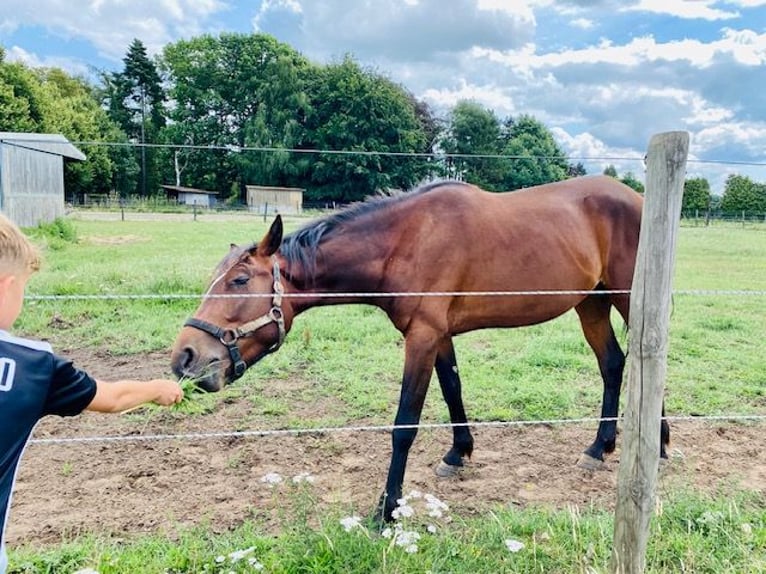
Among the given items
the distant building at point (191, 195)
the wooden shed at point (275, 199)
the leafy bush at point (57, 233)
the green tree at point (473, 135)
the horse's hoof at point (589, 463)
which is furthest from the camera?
the distant building at point (191, 195)

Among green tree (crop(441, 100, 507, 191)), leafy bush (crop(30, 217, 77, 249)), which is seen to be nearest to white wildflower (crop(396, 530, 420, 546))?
green tree (crop(441, 100, 507, 191))

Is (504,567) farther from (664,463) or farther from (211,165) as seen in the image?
(211,165)

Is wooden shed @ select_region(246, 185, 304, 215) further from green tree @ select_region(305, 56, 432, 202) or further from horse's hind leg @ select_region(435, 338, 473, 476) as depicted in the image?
horse's hind leg @ select_region(435, 338, 473, 476)

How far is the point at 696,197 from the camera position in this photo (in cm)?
2231

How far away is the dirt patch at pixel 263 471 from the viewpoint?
2.62m

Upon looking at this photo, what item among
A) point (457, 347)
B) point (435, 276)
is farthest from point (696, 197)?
point (435, 276)

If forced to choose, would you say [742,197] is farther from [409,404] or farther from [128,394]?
[128,394]

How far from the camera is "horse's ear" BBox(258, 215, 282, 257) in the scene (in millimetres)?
2553

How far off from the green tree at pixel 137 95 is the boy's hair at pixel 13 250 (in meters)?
51.3

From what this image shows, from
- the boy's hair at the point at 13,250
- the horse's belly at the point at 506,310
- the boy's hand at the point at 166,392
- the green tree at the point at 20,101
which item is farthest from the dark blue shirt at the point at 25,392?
the green tree at the point at 20,101

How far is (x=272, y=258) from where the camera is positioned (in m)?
2.70

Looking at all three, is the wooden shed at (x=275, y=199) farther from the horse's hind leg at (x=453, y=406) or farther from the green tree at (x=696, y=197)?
the green tree at (x=696, y=197)

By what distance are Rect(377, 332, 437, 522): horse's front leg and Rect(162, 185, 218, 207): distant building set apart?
26228 millimetres

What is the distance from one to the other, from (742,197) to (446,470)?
99.9 ft
